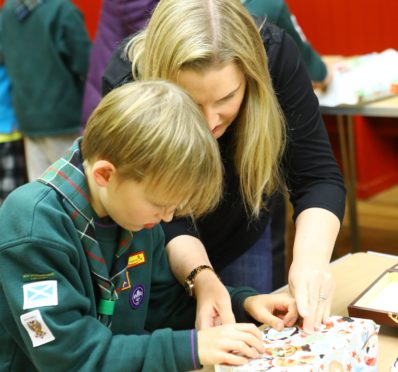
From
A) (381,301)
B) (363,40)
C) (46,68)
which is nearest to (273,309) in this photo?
(381,301)

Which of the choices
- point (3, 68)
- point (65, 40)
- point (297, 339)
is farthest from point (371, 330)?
point (3, 68)

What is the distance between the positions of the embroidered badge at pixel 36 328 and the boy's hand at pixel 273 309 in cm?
36

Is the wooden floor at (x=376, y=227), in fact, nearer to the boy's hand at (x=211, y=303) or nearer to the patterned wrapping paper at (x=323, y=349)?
the boy's hand at (x=211, y=303)

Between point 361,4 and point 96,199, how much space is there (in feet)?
10.3

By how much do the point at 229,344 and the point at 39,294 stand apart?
27 centimetres

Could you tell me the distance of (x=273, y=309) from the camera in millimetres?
1224

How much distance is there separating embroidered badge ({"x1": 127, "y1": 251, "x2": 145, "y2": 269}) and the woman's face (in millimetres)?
246

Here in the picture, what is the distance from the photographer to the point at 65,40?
2990 mm

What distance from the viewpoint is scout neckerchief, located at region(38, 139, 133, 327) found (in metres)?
1.05

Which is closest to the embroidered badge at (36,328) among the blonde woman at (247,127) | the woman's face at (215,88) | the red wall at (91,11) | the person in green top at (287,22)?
the blonde woman at (247,127)

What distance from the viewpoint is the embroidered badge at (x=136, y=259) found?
118cm

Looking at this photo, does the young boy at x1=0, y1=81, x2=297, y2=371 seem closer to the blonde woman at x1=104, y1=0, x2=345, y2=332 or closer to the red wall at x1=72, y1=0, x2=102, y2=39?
the blonde woman at x1=104, y1=0, x2=345, y2=332

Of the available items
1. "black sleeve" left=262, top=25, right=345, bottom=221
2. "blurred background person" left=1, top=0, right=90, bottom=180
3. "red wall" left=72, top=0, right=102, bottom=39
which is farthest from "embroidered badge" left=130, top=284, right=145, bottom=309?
"red wall" left=72, top=0, right=102, bottom=39

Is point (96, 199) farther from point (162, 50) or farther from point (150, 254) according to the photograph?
point (162, 50)
